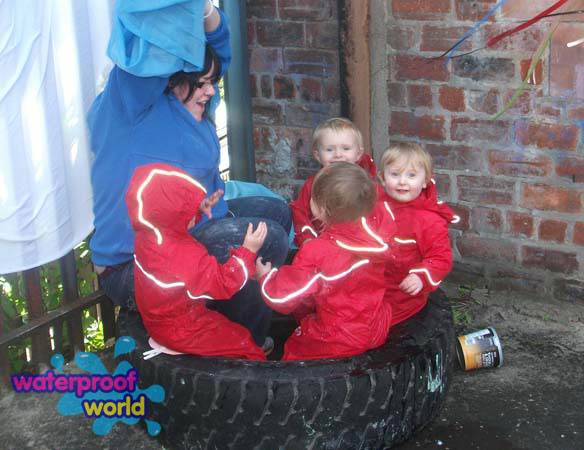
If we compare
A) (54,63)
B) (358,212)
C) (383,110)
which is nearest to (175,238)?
(358,212)

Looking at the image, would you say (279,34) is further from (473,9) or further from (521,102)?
(521,102)

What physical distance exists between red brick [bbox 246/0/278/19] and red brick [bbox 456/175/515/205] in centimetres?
117

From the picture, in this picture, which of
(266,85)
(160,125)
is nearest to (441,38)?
(266,85)

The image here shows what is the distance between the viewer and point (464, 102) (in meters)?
3.68

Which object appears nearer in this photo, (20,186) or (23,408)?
(20,186)

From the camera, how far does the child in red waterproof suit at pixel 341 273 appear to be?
274cm

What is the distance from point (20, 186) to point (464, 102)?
1875mm

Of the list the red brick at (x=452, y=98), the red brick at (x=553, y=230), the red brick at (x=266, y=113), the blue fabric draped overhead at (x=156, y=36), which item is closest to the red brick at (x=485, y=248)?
the red brick at (x=553, y=230)

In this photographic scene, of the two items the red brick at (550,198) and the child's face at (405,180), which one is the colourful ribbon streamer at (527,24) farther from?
the child's face at (405,180)

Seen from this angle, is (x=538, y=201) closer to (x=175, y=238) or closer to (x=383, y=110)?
(x=383, y=110)

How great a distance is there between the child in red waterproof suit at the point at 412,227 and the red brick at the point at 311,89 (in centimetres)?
95

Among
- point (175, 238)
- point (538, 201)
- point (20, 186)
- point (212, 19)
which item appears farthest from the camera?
point (538, 201)

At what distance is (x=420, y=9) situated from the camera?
3.65 m

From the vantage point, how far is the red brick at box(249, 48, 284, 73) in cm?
409
